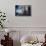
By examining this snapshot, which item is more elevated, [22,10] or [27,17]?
[22,10]

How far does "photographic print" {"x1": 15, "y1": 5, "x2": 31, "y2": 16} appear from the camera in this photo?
4.22m

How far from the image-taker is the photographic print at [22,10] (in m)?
4.22

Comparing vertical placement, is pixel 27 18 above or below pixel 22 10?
below

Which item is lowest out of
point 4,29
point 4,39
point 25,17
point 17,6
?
point 4,39

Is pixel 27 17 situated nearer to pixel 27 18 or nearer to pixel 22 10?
pixel 27 18

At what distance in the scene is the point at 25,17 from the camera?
168 inches

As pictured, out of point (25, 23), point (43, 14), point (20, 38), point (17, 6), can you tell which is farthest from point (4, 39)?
point (43, 14)

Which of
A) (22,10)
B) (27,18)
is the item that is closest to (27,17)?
(27,18)

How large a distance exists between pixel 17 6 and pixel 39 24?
86cm

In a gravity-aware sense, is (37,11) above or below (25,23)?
above

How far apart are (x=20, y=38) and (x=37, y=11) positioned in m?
0.96

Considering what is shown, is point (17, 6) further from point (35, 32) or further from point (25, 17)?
point (35, 32)

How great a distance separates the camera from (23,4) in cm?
421

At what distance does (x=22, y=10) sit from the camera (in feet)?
13.9
